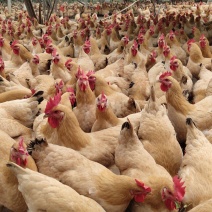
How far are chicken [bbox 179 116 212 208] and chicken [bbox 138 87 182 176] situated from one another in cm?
9

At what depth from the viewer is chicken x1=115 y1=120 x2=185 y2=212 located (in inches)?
69.0

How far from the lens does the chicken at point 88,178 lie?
70.5 inches

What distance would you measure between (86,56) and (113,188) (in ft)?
9.87

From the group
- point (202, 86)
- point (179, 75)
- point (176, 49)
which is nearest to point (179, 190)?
point (202, 86)

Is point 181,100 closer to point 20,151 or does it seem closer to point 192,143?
point 192,143

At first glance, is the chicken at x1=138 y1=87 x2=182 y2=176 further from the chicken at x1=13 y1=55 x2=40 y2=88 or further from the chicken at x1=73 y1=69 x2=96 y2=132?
the chicken at x1=13 y1=55 x2=40 y2=88

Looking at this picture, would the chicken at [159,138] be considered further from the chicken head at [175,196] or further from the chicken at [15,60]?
the chicken at [15,60]

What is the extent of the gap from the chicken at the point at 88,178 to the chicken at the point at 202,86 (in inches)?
70.4

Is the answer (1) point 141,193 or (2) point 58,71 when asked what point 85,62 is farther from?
(1) point 141,193

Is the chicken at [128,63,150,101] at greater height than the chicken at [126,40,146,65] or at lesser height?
lesser

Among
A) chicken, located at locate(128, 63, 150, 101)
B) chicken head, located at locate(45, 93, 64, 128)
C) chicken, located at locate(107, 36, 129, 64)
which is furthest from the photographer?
chicken, located at locate(107, 36, 129, 64)

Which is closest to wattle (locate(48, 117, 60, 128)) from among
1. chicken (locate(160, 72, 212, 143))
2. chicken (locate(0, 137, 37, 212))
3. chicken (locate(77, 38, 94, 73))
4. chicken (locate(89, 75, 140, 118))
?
chicken (locate(0, 137, 37, 212))

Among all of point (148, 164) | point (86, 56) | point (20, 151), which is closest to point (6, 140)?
point (20, 151)

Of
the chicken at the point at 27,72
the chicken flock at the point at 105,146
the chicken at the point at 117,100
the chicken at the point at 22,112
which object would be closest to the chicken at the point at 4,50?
the chicken at the point at 27,72
